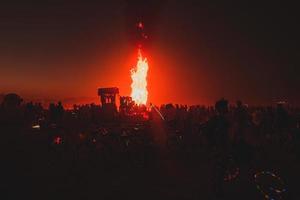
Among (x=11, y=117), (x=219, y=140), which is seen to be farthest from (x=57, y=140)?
(x=11, y=117)

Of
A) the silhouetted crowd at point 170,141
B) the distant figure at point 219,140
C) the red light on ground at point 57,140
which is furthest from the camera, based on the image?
the red light on ground at point 57,140

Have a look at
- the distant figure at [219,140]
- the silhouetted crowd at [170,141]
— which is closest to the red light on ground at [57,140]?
the silhouetted crowd at [170,141]

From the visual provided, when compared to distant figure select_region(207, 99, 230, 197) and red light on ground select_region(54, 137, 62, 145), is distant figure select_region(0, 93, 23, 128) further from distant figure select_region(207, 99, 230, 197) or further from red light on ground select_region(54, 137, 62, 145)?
distant figure select_region(207, 99, 230, 197)

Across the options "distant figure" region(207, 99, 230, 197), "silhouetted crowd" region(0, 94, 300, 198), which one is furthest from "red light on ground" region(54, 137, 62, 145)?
"distant figure" region(207, 99, 230, 197)

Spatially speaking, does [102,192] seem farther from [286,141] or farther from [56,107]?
[56,107]

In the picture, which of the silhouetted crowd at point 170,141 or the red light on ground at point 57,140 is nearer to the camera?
the silhouetted crowd at point 170,141

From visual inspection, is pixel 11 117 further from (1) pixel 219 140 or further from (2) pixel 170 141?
(1) pixel 219 140

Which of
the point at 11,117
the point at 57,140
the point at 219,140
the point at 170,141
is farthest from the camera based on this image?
the point at 11,117

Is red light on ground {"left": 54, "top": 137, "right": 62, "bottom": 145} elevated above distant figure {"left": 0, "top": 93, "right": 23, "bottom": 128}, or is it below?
below

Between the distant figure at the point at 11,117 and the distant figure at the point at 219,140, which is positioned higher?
the distant figure at the point at 11,117

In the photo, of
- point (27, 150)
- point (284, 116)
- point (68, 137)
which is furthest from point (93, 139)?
point (284, 116)

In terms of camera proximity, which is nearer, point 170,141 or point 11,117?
point 170,141

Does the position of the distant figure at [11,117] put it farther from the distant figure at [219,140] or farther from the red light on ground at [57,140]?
the distant figure at [219,140]

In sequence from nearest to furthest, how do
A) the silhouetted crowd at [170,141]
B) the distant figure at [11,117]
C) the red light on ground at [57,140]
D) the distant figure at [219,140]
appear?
the distant figure at [219,140] < the silhouetted crowd at [170,141] < the red light on ground at [57,140] < the distant figure at [11,117]
